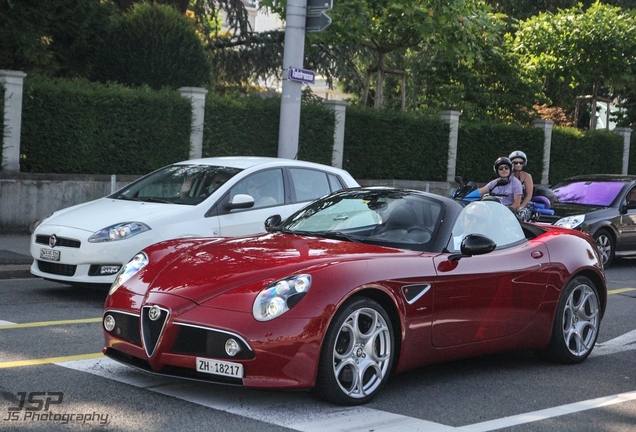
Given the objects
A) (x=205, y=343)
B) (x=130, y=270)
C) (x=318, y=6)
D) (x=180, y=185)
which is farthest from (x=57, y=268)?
(x=318, y=6)

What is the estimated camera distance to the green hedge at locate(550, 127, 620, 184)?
29.3 metres

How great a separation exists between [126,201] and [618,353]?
5.32 meters

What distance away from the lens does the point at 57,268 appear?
32.0 feet

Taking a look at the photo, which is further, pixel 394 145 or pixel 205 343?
pixel 394 145

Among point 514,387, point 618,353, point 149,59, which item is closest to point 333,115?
point 149,59

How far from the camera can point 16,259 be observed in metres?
12.5

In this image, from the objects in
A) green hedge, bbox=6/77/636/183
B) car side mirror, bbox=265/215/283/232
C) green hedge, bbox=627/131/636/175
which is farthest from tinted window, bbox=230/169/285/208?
green hedge, bbox=627/131/636/175

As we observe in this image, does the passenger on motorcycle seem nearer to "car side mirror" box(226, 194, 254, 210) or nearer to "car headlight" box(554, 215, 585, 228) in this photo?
"car headlight" box(554, 215, 585, 228)

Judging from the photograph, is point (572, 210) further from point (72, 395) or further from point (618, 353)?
point (72, 395)

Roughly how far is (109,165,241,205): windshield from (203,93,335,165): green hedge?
25.4ft

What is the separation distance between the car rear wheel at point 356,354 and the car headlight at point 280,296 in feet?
0.89

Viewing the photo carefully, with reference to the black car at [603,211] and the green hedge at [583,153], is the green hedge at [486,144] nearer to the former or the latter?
the green hedge at [583,153]

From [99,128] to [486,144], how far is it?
12.5 metres

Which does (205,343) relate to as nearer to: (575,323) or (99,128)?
(575,323)
